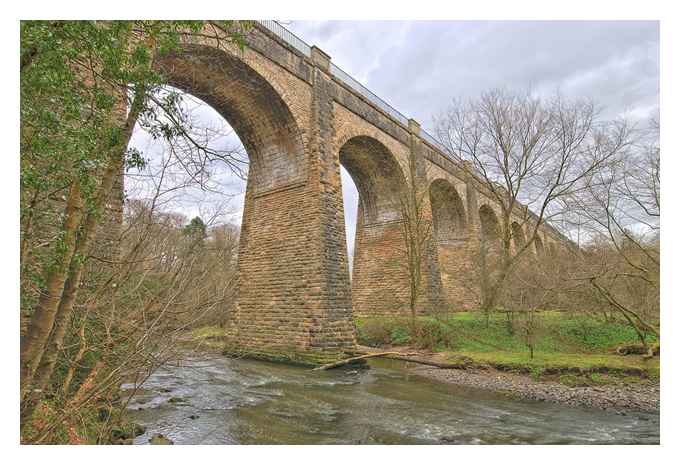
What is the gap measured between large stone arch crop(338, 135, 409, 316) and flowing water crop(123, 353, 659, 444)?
726cm

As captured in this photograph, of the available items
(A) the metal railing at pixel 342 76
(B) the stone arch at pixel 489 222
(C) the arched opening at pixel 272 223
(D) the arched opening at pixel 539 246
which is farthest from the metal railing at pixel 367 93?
(B) the stone arch at pixel 489 222

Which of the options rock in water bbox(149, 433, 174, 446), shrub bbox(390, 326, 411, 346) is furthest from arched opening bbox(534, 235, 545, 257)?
rock in water bbox(149, 433, 174, 446)

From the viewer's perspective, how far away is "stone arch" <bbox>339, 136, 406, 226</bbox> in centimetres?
1441

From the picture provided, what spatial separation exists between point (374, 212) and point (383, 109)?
401 centimetres

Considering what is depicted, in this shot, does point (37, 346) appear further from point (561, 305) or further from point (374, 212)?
point (374, 212)

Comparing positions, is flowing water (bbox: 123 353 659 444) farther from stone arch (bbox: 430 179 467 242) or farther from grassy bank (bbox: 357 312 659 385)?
stone arch (bbox: 430 179 467 242)

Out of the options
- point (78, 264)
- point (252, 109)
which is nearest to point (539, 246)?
point (252, 109)

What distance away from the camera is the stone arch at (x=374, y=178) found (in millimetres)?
14409

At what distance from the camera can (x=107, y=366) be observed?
3785 mm

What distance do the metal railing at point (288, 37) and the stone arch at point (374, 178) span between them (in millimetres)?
3541

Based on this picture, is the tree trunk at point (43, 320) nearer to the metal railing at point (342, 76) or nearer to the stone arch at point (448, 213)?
the metal railing at point (342, 76)

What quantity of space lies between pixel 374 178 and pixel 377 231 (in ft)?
6.97

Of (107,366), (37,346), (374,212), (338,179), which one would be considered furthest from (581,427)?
(374,212)

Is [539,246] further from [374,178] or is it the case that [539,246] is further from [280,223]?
Result: [280,223]
